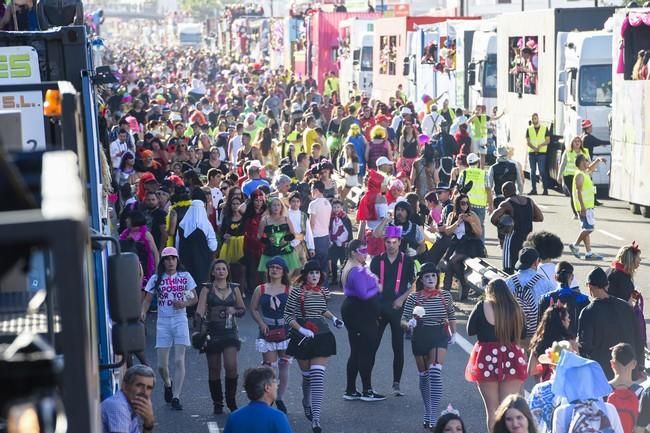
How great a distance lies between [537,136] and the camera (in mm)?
27828

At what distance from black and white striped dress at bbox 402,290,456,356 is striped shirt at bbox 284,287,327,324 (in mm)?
741

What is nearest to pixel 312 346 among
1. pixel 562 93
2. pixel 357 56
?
pixel 562 93

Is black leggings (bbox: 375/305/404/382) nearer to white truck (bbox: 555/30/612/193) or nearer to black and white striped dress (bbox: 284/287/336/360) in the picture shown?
black and white striped dress (bbox: 284/287/336/360)

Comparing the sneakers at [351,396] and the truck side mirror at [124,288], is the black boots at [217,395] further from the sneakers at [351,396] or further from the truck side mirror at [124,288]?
the truck side mirror at [124,288]

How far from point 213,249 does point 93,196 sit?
6345 mm

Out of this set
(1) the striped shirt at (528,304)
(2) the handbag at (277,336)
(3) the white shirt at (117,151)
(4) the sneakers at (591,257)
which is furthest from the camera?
(3) the white shirt at (117,151)

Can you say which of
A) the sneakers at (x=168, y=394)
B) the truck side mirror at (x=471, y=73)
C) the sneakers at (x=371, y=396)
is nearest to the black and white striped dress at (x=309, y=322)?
the sneakers at (x=371, y=396)

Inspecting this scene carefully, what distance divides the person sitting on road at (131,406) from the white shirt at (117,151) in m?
15.1

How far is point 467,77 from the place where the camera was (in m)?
37.5

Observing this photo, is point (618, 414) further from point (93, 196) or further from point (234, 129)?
point (234, 129)

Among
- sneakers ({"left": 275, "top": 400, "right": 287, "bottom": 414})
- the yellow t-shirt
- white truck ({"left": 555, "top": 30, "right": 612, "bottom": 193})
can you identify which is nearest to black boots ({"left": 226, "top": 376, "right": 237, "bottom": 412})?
sneakers ({"left": 275, "top": 400, "right": 287, "bottom": 414})

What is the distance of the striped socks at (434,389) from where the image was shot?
11680 millimetres

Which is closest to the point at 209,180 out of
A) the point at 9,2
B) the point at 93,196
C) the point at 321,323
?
the point at 9,2

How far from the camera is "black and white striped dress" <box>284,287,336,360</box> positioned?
11836mm
